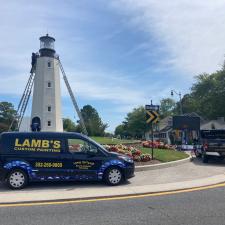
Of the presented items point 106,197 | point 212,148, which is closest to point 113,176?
point 106,197

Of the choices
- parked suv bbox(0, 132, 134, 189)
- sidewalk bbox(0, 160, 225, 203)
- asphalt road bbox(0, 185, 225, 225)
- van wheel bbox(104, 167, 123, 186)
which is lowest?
asphalt road bbox(0, 185, 225, 225)

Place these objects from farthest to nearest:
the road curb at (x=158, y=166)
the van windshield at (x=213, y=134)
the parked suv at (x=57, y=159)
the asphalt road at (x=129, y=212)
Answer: the van windshield at (x=213, y=134)
the road curb at (x=158, y=166)
the parked suv at (x=57, y=159)
the asphalt road at (x=129, y=212)

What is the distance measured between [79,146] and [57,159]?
0.93m

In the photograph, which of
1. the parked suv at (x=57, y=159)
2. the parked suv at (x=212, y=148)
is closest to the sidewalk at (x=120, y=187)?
the parked suv at (x=57, y=159)

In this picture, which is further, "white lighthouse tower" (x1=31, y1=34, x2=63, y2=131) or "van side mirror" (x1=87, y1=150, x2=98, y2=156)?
"white lighthouse tower" (x1=31, y1=34, x2=63, y2=131)

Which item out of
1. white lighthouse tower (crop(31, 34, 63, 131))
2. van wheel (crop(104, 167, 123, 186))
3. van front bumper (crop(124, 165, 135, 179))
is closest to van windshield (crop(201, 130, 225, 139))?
van front bumper (crop(124, 165, 135, 179))

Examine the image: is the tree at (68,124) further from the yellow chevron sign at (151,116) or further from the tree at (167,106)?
the yellow chevron sign at (151,116)

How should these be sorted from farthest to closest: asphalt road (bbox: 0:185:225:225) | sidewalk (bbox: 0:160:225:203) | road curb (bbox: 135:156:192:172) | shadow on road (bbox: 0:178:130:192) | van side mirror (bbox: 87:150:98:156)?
road curb (bbox: 135:156:192:172)
van side mirror (bbox: 87:150:98:156)
shadow on road (bbox: 0:178:130:192)
sidewalk (bbox: 0:160:225:203)
asphalt road (bbox: 0:185:225:225)

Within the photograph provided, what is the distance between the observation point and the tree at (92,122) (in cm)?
9246

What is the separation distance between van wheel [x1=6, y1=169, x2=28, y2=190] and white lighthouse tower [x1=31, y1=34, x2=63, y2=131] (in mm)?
28289

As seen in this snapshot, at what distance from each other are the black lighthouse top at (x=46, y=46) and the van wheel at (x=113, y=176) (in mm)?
32356

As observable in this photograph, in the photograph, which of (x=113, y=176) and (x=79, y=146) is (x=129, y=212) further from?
(x=79, y=146)

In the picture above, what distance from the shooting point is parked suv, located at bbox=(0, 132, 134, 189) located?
11.5m

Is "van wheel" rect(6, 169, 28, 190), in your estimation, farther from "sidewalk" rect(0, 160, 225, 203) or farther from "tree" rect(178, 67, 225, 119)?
"tree" rect(178, 67, 225, 119)
